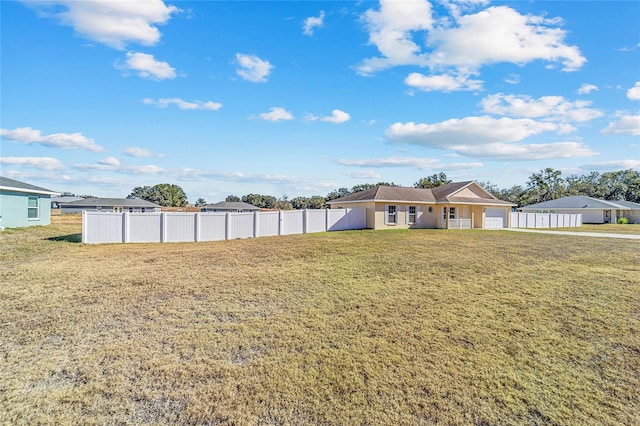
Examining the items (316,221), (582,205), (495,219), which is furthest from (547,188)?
(316,221)

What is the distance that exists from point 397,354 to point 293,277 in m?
4.38

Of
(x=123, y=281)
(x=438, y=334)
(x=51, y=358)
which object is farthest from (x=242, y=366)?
(x=123, y=281)

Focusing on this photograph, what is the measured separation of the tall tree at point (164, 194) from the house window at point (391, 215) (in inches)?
2293

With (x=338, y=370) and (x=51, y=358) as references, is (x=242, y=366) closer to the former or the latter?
(x=338, y=370)

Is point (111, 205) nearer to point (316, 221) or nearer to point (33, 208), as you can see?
point (33, 208)

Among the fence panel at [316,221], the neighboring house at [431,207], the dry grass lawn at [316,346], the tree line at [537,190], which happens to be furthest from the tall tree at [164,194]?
the dry grass lawn at [316,346]

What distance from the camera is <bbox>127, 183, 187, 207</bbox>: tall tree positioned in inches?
2790

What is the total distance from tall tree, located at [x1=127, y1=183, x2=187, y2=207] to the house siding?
168ft

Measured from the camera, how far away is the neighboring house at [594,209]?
137ft

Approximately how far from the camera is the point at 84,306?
6.09 metres

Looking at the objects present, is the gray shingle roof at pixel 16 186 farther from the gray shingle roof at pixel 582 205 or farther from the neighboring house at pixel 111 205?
the gray shingle roof at pixel 582 205

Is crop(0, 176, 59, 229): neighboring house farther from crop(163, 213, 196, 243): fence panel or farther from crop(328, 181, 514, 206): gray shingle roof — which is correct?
crop(328, 181, 514, 206): gray shingle roof

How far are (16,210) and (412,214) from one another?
2562 cm

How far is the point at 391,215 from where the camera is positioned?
25.5 meters
